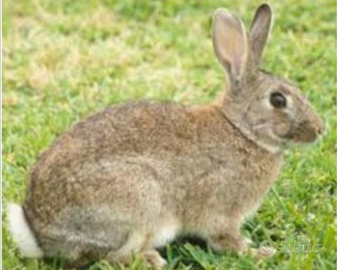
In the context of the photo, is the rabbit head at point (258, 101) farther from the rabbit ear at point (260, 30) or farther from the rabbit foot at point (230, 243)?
the rabbit foot at point (230, 243)

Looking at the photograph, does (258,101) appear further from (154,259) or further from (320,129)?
(154,259)

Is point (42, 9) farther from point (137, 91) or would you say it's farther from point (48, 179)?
Result: point (48, 179)

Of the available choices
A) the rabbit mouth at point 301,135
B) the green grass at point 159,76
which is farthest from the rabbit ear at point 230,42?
the green grass at point 159,76

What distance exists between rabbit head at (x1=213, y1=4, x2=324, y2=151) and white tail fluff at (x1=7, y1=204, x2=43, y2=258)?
1108 mm

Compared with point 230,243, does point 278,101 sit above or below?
above

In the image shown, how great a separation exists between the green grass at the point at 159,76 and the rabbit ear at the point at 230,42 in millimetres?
563

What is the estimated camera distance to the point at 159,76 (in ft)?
24.1

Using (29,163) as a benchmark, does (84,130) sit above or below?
above

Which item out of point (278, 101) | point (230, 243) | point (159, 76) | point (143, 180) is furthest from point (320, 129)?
point (159, 76)

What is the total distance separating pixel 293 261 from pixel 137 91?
2484 millimetres

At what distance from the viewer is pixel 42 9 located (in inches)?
332

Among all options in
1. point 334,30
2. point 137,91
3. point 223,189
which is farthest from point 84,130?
point 334,30

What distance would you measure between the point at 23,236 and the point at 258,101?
Answer: 4.19ft

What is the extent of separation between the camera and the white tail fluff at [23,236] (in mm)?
5016
